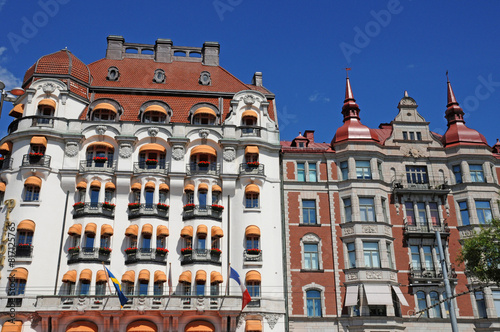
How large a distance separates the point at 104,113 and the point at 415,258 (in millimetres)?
31605

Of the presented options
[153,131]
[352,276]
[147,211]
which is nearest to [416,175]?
[352,276]

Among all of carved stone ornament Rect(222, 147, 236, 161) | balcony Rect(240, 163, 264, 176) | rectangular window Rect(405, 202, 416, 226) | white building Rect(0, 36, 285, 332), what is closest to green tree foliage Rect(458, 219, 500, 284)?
rectangular window Rect(405, 202, 416, 226)

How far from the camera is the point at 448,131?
53625 millimetres

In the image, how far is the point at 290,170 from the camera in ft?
168

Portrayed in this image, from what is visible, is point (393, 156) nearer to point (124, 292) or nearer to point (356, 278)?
point (356, 278)

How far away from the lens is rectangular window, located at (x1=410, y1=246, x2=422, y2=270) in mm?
47688

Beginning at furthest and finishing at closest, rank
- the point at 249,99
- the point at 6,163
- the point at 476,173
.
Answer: the point at 249,99, the point at 476,173, the point at 6,163

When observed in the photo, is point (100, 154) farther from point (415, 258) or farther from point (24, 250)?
point (415, 258)

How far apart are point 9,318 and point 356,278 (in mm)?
28113

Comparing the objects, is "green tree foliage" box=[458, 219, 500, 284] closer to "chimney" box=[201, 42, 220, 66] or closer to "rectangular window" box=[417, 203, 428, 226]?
"rectangular window" box=[417, 203, 428, 226]

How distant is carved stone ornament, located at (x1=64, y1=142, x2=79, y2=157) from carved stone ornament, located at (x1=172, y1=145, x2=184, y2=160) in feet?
28.5

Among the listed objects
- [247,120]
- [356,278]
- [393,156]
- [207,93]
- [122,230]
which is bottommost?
[356,278]

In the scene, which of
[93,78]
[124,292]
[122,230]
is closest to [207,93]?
[93,78]

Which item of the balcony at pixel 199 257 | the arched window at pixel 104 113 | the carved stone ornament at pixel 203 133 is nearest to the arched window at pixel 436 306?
the balcony at pixel 199 257
